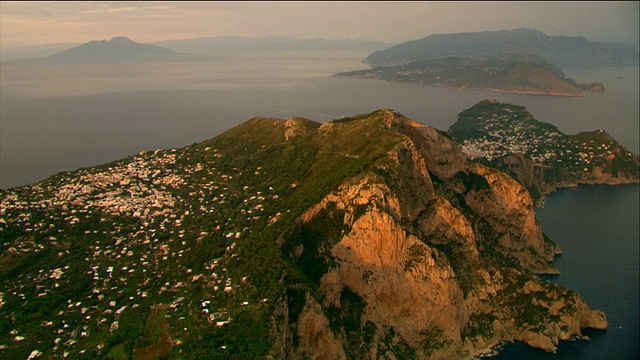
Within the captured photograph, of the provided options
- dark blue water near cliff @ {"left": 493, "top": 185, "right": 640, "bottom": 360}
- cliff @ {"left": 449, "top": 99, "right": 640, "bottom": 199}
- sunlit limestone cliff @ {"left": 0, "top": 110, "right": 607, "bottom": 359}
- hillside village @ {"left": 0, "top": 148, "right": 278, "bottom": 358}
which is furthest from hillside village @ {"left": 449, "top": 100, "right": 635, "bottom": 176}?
hillside village @ {"left": 0, "top": 148, "right": 278, "bottom": 358}

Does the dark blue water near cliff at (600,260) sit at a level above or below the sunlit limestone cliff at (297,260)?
below

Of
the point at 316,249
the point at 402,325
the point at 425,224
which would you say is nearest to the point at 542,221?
the point at 425,224

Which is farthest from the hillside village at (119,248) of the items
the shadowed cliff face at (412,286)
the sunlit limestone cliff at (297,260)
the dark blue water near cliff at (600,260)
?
the dark blue water near cliff at (600,260)

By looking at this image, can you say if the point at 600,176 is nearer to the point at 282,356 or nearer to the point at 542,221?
the point at 542,221

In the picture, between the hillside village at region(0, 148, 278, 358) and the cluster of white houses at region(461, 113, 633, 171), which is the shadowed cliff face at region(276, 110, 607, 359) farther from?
the cluster of white houses at region(461, 113, 633, 171)

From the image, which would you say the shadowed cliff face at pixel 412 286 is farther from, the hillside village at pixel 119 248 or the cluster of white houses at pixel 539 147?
the cluster of white houses at pixel 539 147

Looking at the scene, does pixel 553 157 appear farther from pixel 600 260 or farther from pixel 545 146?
pixel 600 260
